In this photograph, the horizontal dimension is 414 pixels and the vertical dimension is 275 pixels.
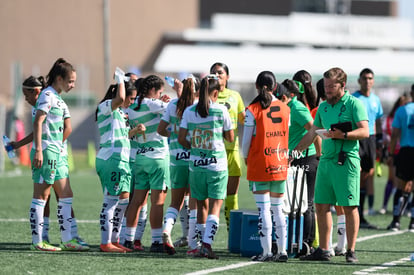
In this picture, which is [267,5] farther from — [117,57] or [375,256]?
[375,256]

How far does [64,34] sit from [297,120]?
5196cm

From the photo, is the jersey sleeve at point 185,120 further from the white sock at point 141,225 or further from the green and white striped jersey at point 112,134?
the white sock at point 141,225

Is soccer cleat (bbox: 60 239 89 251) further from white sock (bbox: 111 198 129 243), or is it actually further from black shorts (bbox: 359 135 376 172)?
black shorts (bbox: 359 135 376 172)

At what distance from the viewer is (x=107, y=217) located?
10.9 m

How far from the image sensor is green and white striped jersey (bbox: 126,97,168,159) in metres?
11.1

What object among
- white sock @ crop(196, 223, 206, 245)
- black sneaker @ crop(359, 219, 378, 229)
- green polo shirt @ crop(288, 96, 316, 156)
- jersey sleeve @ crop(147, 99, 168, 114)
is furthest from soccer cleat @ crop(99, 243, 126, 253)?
black sneaker @ crop(359, 219, 378, 229)

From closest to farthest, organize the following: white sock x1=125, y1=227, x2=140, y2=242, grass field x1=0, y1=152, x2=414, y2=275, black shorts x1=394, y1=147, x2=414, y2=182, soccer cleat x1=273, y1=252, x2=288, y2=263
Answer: grass field x1=0, y1=152, x2=414, y2=275
soccer cleat x1=273, y1=252, x2=288, y2=263
white sock x1=125, y1=227, x2=140, y2=242
black shorts x1=394, y1=147, x2=414, y2=182

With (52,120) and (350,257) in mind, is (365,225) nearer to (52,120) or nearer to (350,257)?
(350,257)

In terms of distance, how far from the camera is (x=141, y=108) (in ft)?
36.4

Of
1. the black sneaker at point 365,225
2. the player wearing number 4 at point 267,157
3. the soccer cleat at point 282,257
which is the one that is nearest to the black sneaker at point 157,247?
the player wearing number 4 at point 267,157

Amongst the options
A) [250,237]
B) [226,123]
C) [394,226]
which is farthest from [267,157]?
[394,226]

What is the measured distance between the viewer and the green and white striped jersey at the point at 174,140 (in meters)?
10.7

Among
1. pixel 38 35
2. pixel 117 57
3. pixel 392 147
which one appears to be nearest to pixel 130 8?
pixel 117 57

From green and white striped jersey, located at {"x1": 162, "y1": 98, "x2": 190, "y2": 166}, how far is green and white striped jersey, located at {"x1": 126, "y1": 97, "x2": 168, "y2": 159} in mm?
131
